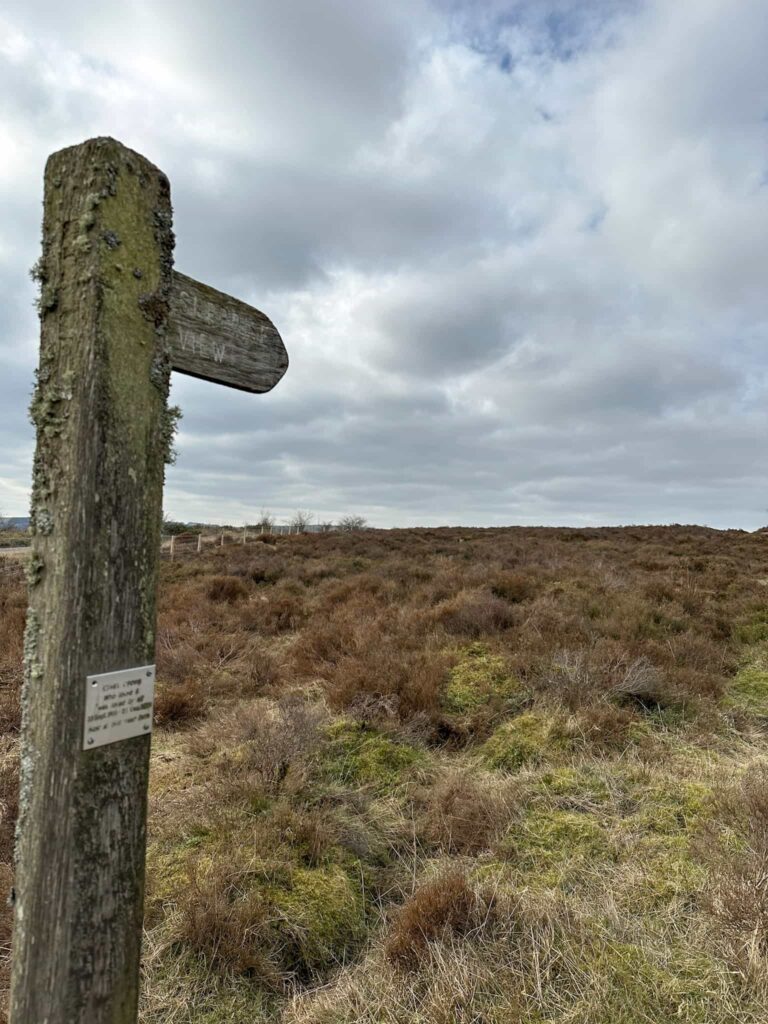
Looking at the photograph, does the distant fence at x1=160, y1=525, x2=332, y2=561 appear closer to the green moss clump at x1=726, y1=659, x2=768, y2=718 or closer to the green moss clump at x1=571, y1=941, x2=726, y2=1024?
the green moss clump at x1=726, y1=659, x2=768, y2=718

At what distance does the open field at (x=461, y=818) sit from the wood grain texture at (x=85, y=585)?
1213 mm

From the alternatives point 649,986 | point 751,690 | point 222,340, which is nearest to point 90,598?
point 222,340

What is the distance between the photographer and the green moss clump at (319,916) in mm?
2891

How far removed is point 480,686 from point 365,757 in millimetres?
1701

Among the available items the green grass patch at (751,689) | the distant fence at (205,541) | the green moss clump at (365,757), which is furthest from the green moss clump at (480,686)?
the distant fence at (205,541)

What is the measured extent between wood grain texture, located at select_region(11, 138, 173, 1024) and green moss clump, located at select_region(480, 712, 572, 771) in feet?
11.4

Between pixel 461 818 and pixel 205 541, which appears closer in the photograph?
pixel 461 818

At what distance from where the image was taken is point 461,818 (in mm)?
3809

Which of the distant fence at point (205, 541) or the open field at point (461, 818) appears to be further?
the distant fence at point (205, 541)

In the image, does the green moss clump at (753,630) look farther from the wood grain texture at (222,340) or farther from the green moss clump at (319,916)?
the wood grain texture at (222,340)

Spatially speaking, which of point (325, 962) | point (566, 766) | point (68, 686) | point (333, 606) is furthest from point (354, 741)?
point (333, 606)

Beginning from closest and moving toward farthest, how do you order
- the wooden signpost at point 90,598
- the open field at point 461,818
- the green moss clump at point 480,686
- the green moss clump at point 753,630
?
the wooden signpost at point 90,598
the open field at point 461,818
the green moss clump at point 480,686
the green moss clump at point 753,630

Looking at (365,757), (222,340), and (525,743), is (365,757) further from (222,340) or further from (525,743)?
(222,340)

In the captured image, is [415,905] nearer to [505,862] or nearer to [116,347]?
[505,862]
